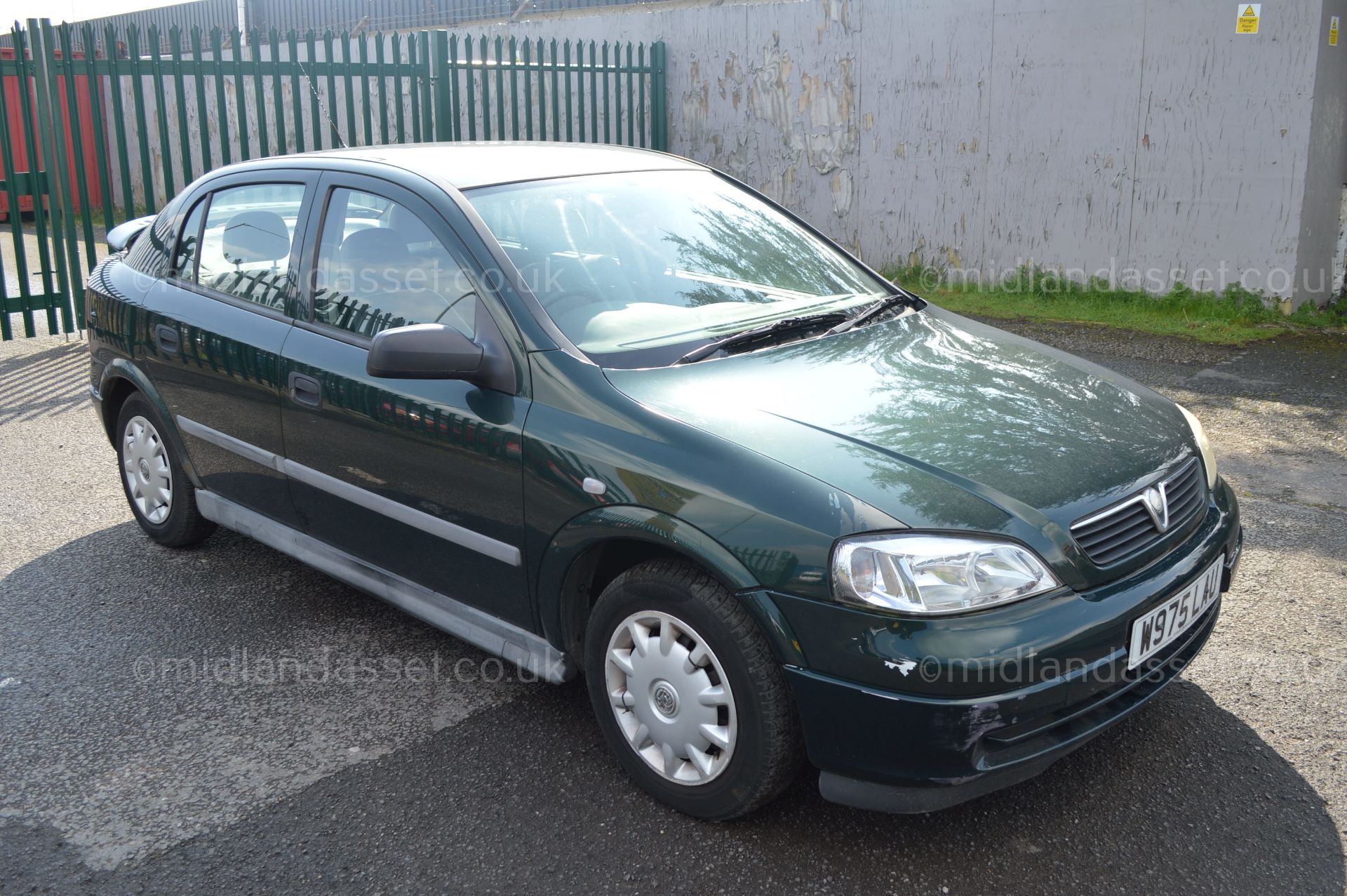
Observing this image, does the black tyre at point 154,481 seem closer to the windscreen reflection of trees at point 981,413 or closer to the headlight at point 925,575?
the windscreen reflection of trees at point 981,413

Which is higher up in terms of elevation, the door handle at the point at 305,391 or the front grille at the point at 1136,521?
the door handle at the point at 305,391

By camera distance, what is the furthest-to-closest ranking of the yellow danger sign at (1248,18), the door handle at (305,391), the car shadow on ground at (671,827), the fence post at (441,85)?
the fence post at (441,85) < the yellow danger sign at (1248,18) < the door handle at (305,391) < the car shadow on ground at (671,827)

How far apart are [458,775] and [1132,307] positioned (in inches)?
298

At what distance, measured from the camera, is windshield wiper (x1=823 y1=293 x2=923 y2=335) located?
360cm

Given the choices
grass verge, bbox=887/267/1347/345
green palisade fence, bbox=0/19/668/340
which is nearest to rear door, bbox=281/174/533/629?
green palisade fence, bbox=0/19/668/340

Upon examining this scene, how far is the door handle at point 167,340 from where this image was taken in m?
4.25

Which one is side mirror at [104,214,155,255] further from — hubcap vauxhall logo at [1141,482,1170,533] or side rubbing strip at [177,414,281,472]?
hubcap vauxhall logo at [1141,482,1170,533]

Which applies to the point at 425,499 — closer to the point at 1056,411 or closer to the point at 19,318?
the point at 1056,411

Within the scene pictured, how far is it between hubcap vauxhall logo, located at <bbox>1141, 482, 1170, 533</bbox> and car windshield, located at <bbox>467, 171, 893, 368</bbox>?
120cm

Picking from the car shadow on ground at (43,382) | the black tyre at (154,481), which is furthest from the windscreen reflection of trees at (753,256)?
the car shadow on ground at (43,382)

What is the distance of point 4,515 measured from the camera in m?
5.17

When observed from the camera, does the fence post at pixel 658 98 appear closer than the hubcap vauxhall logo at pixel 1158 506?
No

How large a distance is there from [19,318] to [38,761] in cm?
837

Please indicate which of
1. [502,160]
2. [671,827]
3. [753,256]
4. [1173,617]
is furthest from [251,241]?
[1173,617]
